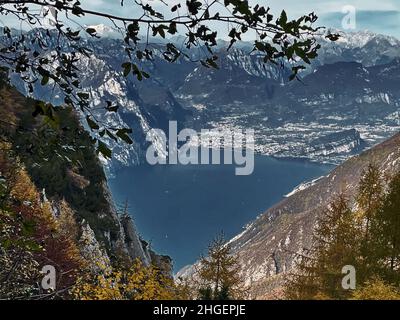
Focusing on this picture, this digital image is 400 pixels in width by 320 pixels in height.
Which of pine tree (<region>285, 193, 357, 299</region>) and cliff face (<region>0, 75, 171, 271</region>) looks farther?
cliff face (<region>0, 75, 171, 271</region>)

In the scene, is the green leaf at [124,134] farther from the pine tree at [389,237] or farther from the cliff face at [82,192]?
the cliff face at [82,192]

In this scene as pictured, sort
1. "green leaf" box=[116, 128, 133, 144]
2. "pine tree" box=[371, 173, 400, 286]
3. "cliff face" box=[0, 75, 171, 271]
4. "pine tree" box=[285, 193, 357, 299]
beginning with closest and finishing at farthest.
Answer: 1. "green leaf" box=[116, 128, 133, 144]
2. "pine tree" box=[371, 173, 400, 286]
3. "pine tree" box=[285, 193, 357, 299]
4. "cliff face" box=[0, 75, 171, 271]

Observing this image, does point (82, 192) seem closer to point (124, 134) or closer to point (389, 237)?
point (389, 237)

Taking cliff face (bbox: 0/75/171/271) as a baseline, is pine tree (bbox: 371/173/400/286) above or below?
below

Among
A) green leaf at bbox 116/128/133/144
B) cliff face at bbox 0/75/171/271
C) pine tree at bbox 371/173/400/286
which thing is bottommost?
green leaf at bbox 116/128/133/144

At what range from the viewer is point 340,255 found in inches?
1294

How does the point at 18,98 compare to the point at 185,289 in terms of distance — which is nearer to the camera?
the point at 185,289

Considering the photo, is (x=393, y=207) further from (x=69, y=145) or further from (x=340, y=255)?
(x=69, y=145)

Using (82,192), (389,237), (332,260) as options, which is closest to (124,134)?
(389,237)

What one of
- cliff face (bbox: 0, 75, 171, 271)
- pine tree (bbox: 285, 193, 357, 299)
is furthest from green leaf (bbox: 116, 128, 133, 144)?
cliff face (bbox: 0, 75, 171, 271)

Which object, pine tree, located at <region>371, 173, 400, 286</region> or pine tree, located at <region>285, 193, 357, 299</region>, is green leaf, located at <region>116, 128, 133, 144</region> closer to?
pine tree, located at <region>371, 173, 400, 286</region>

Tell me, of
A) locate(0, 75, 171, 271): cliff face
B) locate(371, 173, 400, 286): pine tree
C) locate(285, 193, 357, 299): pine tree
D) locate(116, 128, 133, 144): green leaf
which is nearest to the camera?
locate(116, 128, 133, 144): green leaf

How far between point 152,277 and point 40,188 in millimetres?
31388

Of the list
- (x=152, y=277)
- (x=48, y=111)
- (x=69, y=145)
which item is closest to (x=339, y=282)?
(x=152, y=277)
